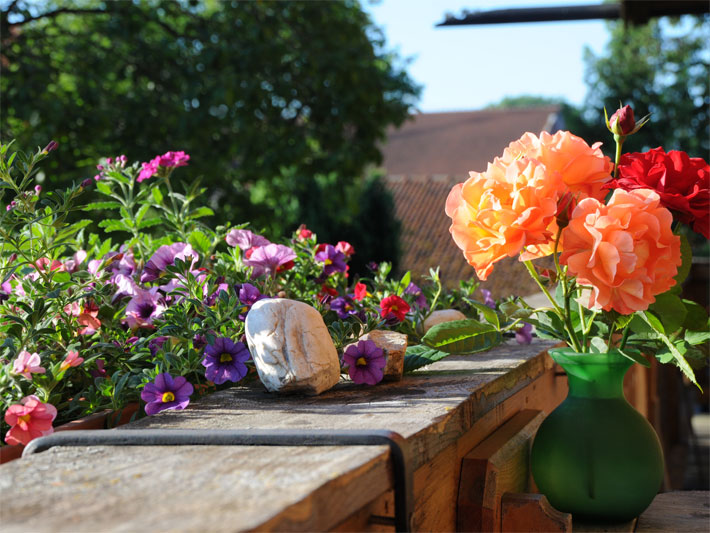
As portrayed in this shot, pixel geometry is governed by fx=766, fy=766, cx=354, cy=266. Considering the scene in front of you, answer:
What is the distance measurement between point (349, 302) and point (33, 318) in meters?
0.55

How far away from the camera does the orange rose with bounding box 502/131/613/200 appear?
1.06 m

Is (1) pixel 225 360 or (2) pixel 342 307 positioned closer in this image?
(1) pixel 225 360

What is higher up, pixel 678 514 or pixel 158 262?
pixel 158 262

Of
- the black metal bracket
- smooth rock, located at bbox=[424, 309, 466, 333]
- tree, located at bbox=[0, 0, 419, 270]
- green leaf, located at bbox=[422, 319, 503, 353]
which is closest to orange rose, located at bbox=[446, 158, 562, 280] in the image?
green leaf, located at bbox=[422, 319, 503, 353]

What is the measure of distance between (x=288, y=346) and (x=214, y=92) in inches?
217

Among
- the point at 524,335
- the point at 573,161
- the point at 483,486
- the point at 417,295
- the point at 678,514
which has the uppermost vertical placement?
the point at 573,161

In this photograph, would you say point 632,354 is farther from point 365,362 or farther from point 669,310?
point 365,362

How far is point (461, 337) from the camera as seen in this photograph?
1.17 m

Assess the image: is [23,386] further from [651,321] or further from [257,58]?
[257,58]

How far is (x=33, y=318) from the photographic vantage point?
108 centimetres

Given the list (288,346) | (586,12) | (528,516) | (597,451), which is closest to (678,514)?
(597,451)

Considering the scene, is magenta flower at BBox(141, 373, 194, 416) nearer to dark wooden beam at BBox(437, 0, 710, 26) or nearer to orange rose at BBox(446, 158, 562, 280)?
A: orange rose at BBox(446, 158, 562, 280)

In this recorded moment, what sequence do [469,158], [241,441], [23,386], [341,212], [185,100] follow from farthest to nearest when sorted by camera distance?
[469,158]
[341,212]
[185,100]
[23,386]
[241,441]

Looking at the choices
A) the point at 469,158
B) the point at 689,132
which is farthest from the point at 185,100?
the point at 469,158
